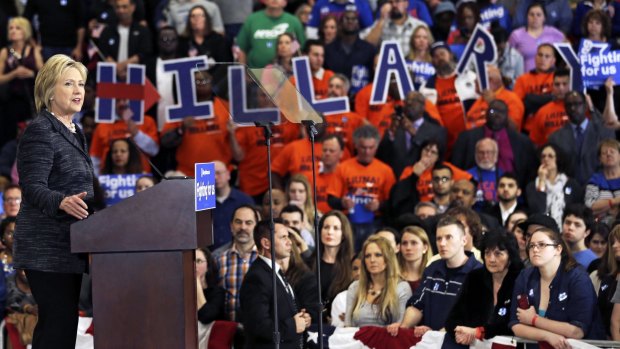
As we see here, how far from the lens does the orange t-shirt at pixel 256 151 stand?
11531 millimetres

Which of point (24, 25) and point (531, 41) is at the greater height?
point (24, 25)

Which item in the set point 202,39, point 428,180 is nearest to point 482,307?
point 428,180

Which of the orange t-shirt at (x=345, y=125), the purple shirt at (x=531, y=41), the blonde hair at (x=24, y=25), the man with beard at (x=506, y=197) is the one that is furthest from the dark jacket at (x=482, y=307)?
the blonde hair at (x=24, y=25)

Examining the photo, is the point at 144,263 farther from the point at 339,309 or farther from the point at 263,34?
the point at 263,34

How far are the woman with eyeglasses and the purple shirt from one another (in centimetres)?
528

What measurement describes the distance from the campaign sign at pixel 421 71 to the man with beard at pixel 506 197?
7.86 ft

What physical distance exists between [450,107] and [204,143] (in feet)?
8.02

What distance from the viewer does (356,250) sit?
10.0 meters

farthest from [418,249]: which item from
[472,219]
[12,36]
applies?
[12,36]

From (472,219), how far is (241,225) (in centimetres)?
177

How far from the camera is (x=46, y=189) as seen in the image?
179 inches

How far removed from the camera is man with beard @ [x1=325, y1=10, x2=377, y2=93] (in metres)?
12.3

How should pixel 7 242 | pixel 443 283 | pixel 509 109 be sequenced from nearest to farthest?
pixel 443 283, pixel 7 242, pixel 509 109

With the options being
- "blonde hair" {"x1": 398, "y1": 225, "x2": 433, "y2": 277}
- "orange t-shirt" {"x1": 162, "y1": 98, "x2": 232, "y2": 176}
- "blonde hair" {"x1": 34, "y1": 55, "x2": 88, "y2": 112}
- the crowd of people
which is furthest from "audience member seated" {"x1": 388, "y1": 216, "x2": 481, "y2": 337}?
"orange t-shirt" {"x1": 162, "y1": 98, "x2": 232, "y2": 176}
